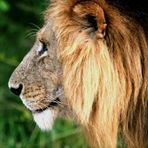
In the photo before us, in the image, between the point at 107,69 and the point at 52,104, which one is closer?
the point at 107,69

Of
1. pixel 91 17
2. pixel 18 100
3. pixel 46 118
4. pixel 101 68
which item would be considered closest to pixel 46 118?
pixel 46 118

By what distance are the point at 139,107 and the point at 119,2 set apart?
56cm

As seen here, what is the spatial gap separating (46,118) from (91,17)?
31.3 inches

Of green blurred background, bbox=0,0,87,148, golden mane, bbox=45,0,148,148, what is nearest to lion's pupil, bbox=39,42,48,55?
golden mane, bbox=45,0,148,148

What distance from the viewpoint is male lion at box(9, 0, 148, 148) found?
372 centimetres

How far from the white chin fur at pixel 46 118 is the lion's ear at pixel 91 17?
0.67 m

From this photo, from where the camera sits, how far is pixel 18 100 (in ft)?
23.3

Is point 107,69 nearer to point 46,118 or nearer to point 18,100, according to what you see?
point 46,118

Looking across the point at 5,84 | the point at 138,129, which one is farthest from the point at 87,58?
the point at 5,84

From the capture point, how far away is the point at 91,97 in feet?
12.3

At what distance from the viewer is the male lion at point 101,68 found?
3721 mm

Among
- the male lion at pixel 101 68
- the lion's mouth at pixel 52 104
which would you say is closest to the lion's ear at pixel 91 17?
the male lion at pixel 101 68

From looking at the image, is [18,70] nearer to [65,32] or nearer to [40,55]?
[40,55]

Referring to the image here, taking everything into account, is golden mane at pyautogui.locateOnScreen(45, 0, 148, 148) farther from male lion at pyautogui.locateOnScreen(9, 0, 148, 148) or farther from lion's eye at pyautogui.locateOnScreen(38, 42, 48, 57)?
lion's eye at pyautogui.locateOnScreen(38, 42, 48, 57)
